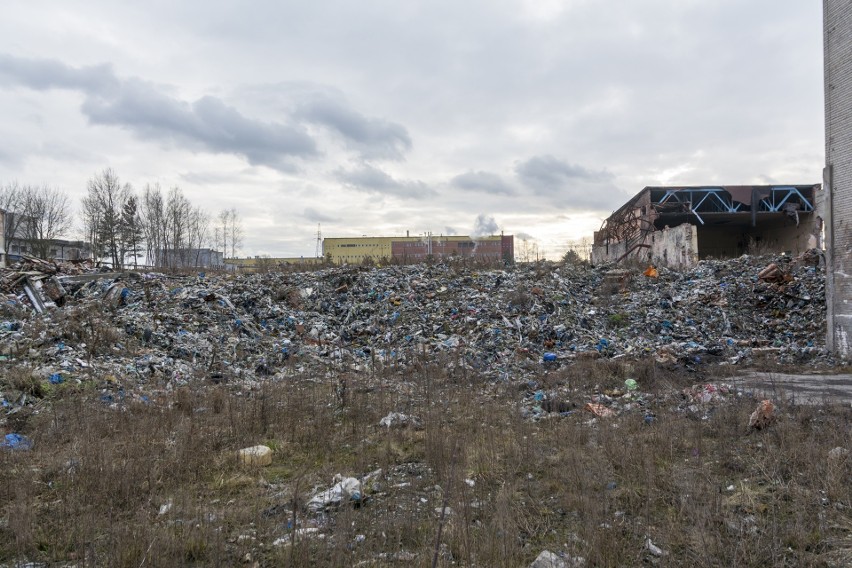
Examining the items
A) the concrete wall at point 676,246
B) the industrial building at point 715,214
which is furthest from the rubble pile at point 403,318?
the industrial building at point 715,214

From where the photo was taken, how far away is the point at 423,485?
364 cm

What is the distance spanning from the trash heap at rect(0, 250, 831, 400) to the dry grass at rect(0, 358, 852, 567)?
2.66m

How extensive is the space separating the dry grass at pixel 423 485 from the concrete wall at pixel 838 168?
562 cm

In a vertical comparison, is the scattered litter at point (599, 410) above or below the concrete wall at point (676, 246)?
below

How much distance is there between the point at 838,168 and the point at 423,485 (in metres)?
10.3

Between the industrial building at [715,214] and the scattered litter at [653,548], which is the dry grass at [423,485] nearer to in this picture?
the scattered litter at [653,548]

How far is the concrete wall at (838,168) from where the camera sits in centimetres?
902

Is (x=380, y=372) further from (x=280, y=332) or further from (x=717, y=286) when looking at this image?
(x=717, y=286)

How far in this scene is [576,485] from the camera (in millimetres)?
3383

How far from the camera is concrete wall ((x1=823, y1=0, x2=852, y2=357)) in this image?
9016 millimetres

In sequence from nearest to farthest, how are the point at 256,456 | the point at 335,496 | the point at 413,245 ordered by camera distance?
the point at 335,496 < the point at 256,456 < the point at 413,245

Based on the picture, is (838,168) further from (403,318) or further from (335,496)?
(335,496)

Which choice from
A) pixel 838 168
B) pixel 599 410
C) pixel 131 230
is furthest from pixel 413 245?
pixel 599 410

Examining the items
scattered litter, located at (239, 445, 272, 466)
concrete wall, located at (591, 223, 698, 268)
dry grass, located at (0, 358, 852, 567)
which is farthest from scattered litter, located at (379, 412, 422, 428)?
concrete wall, located at (591, 223, 698, 268)
